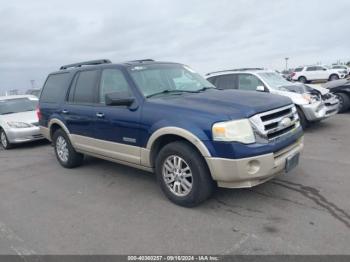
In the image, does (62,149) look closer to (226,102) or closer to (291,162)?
(226,102)

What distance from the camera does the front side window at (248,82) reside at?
29.2ft

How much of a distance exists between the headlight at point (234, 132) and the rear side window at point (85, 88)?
254 cm

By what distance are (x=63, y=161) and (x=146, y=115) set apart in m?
2.88

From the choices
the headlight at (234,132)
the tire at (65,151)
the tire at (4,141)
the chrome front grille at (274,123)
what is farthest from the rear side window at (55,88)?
the chrome front grille at (274,123)

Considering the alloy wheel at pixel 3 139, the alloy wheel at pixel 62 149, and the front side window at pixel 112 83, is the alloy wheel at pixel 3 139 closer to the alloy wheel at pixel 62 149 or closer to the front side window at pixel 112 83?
the alloy wheel at pixel 62 149

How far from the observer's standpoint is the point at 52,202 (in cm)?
463

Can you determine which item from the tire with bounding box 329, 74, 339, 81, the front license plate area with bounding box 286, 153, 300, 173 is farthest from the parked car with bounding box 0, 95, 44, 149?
the tire with bounding box 329, 74, 339, 81

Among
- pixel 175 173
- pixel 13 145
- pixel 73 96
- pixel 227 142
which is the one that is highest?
pixel 73 96

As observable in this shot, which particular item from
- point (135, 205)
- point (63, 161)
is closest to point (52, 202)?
point (135, 205)

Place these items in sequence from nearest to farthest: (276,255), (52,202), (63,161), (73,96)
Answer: (276,255), (52,202), (73,96), (63,161)

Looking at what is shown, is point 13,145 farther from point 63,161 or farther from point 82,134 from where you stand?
point 82,134

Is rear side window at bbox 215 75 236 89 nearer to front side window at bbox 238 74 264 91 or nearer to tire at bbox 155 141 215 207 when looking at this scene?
front side window at bbox 238 74 264 91

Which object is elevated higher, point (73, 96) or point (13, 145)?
point (73, 96)

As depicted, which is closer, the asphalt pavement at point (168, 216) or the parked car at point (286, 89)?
the asphalt pavement at point (168, 216)
